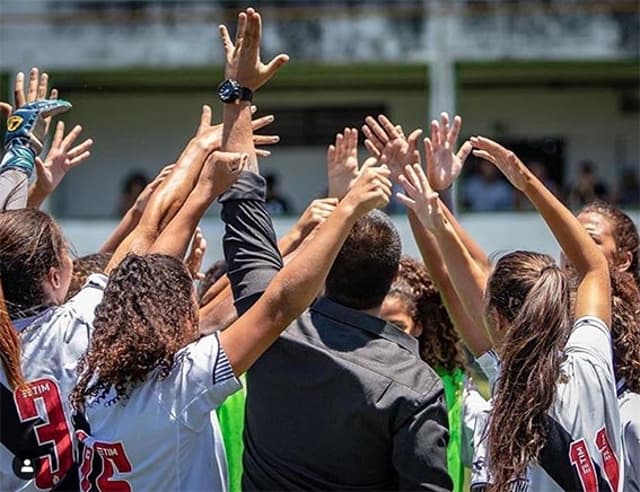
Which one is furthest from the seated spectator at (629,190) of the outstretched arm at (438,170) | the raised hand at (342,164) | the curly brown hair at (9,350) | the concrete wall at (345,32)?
the curly brown hair at (9,350)

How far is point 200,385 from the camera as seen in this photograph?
3.25m

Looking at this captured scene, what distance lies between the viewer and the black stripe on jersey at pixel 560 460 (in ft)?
10.7

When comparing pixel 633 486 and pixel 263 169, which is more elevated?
pixel 633 486

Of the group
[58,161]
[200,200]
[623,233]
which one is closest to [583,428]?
[200,200]

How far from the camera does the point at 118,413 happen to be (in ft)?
10.8

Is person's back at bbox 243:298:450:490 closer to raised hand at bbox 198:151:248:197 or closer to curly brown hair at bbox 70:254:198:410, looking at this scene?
curly brown hair at bbox 70:254:198:410

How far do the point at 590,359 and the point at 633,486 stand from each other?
60 cm

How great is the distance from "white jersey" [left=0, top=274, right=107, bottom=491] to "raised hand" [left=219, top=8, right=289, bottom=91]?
0.84m

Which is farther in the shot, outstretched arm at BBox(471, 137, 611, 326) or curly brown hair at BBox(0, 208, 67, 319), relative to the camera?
curly brown hair at BBox(0, 208, 67, 319)

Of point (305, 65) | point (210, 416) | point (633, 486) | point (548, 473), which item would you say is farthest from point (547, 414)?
point (305, 65)

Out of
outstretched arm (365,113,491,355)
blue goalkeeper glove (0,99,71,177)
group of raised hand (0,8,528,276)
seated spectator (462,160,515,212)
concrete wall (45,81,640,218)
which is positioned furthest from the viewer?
concrete wall (45,81,640,218)

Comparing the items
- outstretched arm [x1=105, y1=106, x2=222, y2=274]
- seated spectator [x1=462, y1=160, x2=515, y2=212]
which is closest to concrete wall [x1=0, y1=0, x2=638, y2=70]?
seated spectator [x1=462, y1=160, x2=515, y2=212]

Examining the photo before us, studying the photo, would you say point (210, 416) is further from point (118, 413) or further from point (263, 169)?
point (263, 169)

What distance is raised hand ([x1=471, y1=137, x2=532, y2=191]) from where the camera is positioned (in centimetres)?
369
